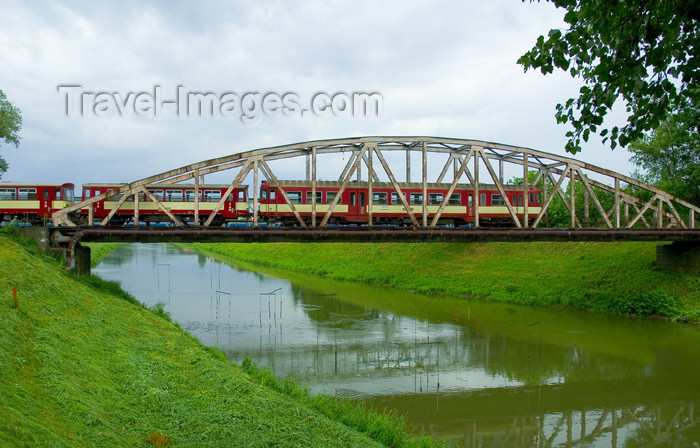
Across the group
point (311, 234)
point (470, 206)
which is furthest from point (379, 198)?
point (311, 234)

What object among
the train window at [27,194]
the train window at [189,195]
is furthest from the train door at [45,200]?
the train window at [189,195]

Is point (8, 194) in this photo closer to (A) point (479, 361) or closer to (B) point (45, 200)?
(B) point (45, 200)

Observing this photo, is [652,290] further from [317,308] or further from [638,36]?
[638,36]

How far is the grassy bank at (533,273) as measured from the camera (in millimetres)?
33781

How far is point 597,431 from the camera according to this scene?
51.7 feet

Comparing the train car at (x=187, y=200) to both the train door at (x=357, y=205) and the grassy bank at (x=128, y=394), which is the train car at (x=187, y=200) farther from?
the grassy bank at (x=128, y=394)

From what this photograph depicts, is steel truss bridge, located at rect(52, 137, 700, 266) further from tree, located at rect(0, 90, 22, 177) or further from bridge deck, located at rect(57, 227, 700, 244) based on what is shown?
tree, located at rect(0, 90, 22, 177)

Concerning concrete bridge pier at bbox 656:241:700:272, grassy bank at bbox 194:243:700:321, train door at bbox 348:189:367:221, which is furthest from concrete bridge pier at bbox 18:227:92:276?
concrete bridge pier at bbox 656:241:700:272

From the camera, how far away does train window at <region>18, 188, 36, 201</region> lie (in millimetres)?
33719

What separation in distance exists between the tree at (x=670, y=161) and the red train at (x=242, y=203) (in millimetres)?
18989

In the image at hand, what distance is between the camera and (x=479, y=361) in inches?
887

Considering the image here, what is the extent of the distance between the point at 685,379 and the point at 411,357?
1054 centimetres

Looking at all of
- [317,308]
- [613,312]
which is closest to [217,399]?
[317,308]

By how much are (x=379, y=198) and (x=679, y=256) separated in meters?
20.6
